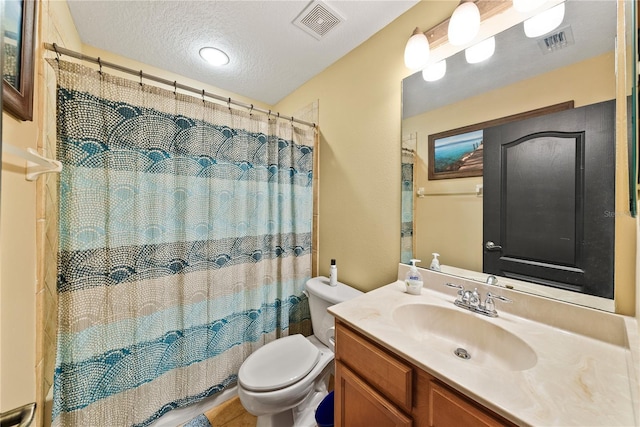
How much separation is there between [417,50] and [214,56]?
1363 mm

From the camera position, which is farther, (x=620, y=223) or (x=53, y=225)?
(x=53, y=225)

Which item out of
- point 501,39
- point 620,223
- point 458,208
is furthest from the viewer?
point 458,208

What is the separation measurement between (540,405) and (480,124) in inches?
40.4

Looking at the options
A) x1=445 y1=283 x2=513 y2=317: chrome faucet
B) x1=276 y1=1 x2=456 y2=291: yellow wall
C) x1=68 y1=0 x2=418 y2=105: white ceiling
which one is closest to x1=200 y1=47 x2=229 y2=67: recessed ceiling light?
x1=68 y1=0 x2=418 y2=105: white ceiling

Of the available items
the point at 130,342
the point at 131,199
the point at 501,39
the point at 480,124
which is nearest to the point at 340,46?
the point at 501,39

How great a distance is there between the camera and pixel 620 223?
0.77 metres

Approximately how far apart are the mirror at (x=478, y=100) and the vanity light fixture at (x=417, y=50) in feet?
0.24

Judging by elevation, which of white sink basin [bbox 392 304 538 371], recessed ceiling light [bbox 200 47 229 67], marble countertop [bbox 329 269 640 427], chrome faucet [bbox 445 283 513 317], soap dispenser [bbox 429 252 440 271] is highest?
recessed ceiling light [bbox 200 47 229 67]

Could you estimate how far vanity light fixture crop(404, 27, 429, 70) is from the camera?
118 centimetres

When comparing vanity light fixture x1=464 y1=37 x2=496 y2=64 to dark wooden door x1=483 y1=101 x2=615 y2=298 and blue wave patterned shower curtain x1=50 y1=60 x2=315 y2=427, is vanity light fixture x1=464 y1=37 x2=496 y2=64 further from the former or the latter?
blue wave patterned shower curtain x1=50 y1=60 x2=315 y2=427

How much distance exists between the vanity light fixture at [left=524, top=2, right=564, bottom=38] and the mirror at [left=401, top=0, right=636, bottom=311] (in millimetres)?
18

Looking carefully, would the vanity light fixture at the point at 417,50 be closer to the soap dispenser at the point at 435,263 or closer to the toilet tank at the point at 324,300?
the soap dispenser at the point at 435,263

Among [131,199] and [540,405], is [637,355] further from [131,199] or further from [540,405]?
[131,199]

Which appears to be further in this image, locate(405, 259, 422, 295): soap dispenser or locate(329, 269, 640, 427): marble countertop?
locate(405, 259, 422, 295): soap dispenser
